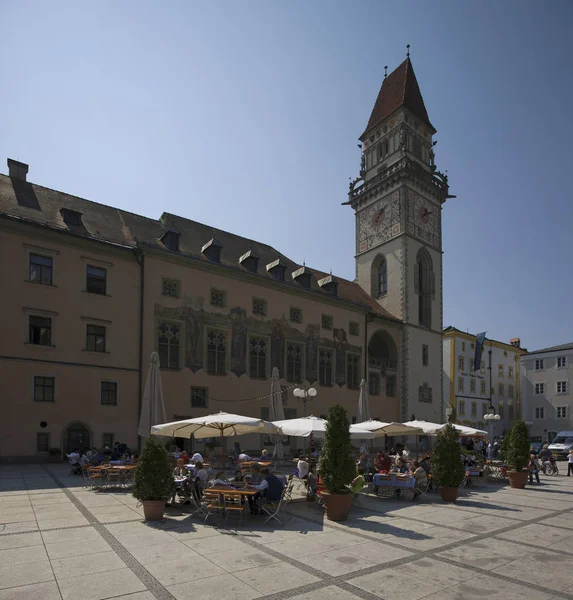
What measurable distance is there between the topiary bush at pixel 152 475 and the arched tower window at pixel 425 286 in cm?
3763

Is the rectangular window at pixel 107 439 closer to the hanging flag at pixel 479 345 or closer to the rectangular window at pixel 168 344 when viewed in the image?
the rectangular window at pixel 168 344

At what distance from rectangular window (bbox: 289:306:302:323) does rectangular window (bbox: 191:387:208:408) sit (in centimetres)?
838

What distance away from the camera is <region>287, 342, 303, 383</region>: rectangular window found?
3359 centimetres

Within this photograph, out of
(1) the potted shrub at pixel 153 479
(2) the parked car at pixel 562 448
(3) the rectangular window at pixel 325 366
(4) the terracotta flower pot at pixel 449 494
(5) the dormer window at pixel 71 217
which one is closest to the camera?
(1) the potted shrub at pixel 153 479

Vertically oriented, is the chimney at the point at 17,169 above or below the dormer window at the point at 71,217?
above

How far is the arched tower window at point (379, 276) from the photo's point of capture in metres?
46.0

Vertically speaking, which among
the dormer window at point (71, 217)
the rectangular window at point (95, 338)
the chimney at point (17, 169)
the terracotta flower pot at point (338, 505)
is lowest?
the terracotta flower pot at point (338, 505)

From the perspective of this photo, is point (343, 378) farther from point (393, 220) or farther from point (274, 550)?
point (274, 550)

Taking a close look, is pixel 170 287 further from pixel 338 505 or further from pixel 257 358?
pixel 338 505

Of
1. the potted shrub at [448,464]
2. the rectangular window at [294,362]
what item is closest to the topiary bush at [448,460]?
the potted shrub at [448,464]

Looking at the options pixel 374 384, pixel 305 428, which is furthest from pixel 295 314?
pixel 305 428

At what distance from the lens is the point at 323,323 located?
36.5m

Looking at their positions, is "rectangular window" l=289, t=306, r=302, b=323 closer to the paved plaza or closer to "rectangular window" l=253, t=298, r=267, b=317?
"rectangular window" l=253, t=298, r=267, b=317

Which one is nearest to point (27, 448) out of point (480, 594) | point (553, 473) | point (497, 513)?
point (497, 513)
